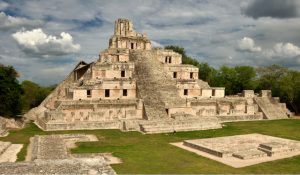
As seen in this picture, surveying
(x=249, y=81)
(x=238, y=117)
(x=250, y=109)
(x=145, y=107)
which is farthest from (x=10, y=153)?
(x=249, y=81)

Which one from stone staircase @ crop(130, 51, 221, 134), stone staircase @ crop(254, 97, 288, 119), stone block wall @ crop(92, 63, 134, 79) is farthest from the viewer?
stone staircase @ crop(254, 97, 288, 119)

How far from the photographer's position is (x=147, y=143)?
18.7 metres

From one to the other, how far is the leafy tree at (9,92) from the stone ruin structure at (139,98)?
2304 mm

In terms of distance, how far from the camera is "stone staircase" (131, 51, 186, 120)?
2611 centimetres

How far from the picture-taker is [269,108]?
32625 mm

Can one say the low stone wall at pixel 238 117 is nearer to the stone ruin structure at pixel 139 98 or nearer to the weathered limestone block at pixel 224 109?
the stone ruin structure at pixel 139 98

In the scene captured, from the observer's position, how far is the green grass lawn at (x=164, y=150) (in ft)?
42.8

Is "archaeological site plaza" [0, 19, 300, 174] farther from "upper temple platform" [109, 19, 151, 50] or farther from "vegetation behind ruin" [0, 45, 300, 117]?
"vegetation behind ruin" [0, 45, 300, 117]

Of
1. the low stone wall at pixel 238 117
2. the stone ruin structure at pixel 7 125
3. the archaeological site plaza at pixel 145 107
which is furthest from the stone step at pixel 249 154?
the stone ruin structure at pixel 7 125

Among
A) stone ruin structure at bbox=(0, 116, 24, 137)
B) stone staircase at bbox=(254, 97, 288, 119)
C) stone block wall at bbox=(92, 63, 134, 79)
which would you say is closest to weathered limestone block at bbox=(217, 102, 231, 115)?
stone staircase at bbox=(254, 97, 288, 119)

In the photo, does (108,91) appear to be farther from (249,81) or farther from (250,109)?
(249,81)

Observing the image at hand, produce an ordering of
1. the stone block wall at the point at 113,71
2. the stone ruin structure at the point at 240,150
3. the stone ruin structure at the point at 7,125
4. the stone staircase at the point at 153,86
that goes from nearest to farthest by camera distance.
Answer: the stone ruin structure at the point at 240,150
the stone ruin structure at the point at 7,125
the stone staircase at the point at 153,86
the stone block wall at the point at 113,71

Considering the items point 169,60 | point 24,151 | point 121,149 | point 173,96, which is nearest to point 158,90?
point 173,96

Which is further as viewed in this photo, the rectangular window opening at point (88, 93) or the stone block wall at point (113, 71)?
the stone block wall at point (113, 71)
